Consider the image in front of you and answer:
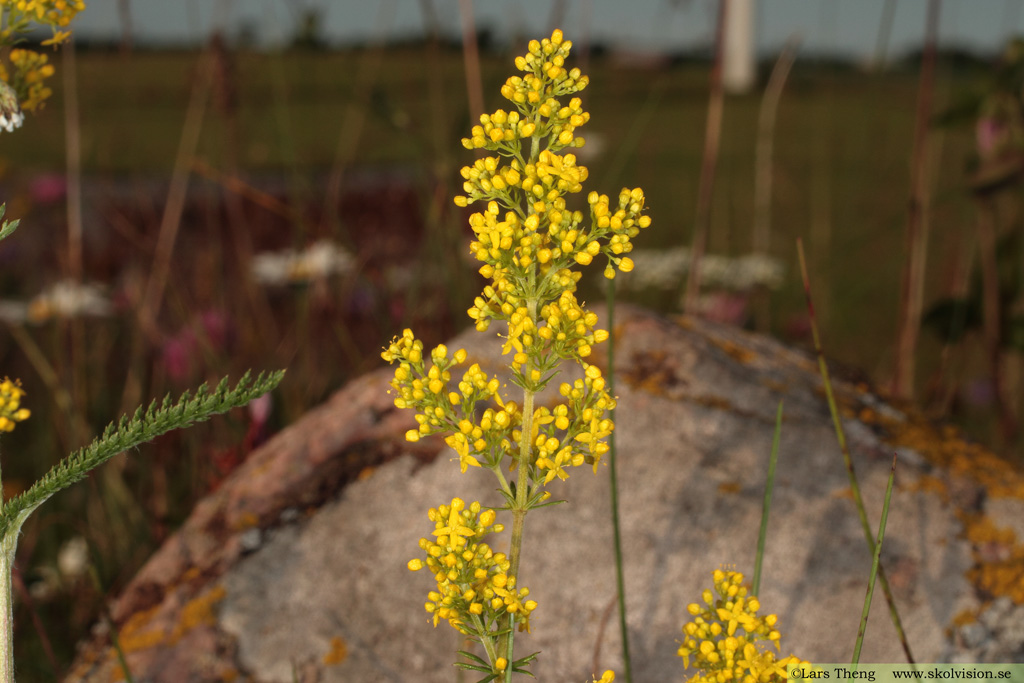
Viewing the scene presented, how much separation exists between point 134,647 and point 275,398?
1.07 meters

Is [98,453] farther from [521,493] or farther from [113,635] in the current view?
[113,635]

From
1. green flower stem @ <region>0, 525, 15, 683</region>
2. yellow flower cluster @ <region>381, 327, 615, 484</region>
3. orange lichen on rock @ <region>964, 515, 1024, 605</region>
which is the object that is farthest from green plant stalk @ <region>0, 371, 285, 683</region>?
orange lichen on rock @ <region>964, 515, 1024, 605</region>

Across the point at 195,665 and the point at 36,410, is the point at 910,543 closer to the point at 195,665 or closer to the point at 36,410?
the point at 195,665

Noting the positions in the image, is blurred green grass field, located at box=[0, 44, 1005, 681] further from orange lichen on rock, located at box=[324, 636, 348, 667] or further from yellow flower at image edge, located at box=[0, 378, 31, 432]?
yellow flower at image edge, located at box=[0, 378, 31, 432]

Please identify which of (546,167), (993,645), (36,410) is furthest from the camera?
(36,410)

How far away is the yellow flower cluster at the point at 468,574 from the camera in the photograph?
652 millimetres

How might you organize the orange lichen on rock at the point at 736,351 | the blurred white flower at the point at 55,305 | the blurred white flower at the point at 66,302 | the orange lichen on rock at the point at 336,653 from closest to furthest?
the orange lichen on rock at the point at 336,653
the orange lichen on rock at the point at 736,351
the blurred white flower at the point at 66,302
the blurred white flower at the point at 55,305

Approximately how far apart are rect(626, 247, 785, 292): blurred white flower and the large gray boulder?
1.61 m

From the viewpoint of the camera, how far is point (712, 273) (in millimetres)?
3162

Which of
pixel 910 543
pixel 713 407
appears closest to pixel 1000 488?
pixel 910 543

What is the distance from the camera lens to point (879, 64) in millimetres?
2164

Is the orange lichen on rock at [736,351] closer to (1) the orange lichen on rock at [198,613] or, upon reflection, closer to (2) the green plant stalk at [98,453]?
(1) the orange lichen on rock at [198,613]

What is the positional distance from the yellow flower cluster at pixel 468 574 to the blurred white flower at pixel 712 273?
2420 millimetres

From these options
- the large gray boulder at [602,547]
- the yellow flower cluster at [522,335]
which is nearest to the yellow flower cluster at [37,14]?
the yellow flower cluster at [522,335]
